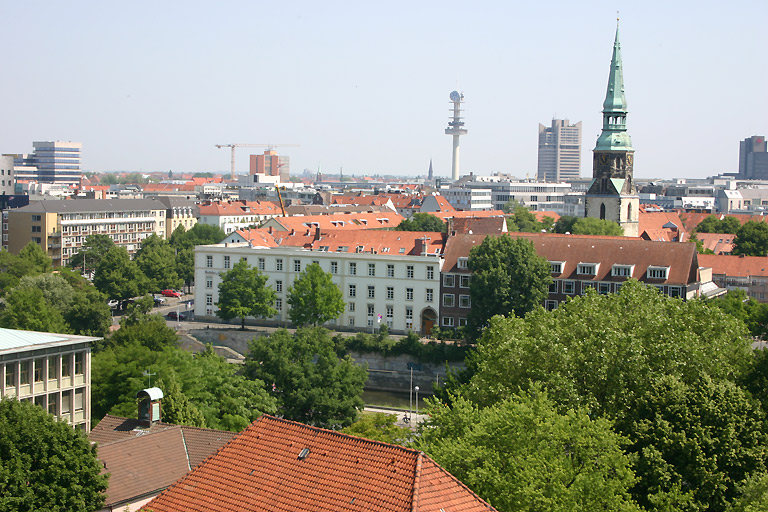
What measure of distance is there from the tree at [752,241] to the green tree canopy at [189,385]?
277 feet

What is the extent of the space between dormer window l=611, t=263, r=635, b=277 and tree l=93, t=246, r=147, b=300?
47591 millimetres

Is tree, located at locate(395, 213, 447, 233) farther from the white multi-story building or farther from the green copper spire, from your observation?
the white multi-story building

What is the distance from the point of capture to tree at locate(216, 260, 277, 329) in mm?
93062

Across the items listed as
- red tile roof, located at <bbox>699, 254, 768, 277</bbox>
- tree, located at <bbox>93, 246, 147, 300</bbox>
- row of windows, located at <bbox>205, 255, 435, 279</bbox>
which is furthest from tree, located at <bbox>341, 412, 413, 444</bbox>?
red tile roof, located at <bbox>699, 254, 768, 277</bbox>

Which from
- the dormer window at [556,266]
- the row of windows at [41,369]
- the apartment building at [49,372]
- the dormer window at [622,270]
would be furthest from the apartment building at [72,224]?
the row of windows at [41,369]

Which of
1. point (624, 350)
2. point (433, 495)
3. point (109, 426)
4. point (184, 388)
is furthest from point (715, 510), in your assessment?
point (184, 388)

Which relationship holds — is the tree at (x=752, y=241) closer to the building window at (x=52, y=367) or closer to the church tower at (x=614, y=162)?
the church tower at (x=614, y=162)

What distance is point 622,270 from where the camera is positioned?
87625mm

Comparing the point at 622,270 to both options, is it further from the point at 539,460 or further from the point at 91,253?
the point at 91,253

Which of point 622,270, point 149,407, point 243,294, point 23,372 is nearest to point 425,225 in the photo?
point 243,294

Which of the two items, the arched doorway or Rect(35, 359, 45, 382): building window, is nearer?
Rect(35, 359, 45, 382): building window

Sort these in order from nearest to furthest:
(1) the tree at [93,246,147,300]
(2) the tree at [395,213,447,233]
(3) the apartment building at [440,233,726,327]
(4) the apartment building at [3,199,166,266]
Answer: (3) the apartment building at [440,233,726,327], (1) the tree at [93,246,147,300], (2) the tree at [395,213,447,233], (4) the apartment building at [3,199,166,266]

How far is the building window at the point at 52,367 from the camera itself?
49594mm

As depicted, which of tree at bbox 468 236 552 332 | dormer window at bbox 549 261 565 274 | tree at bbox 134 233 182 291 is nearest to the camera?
tree at bbox 468 236 552 332
